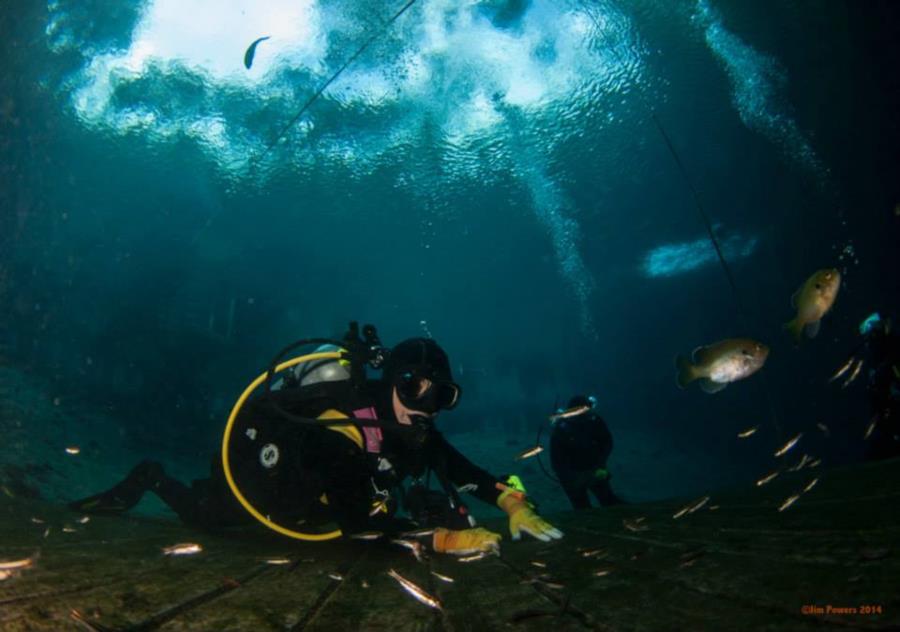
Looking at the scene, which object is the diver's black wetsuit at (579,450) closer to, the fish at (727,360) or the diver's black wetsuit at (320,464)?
the fish at (727,360)

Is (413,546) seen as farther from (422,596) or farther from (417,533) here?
(422,596)

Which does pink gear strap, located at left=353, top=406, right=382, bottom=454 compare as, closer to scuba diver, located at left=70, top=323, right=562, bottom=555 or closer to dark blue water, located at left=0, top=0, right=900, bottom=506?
scuba diver, located at left=70, top=323, right=562, bottom=555

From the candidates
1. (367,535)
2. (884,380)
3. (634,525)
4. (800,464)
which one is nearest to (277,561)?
(367,535)

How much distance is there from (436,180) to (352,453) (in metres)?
23.9

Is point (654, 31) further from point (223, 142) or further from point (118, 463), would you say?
point (118, 463)

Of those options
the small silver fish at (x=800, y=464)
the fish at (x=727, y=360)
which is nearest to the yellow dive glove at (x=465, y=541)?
the fish at (x=727, y=360)

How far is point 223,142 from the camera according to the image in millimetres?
21703

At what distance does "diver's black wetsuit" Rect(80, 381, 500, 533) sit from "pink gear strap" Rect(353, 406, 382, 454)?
17 millimetres

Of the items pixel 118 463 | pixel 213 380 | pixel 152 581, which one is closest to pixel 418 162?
pixel 213 380

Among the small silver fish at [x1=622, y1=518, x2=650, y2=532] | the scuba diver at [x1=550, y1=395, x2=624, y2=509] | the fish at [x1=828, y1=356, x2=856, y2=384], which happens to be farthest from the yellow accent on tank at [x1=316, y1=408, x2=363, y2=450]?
the scuba diver at [x1=550, y1=395, x2=624, y2=509]

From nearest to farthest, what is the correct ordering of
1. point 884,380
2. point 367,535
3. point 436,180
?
point 367,535
point 884,380
point 436,180

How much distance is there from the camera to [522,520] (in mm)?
3957

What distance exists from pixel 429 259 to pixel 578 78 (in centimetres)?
2042

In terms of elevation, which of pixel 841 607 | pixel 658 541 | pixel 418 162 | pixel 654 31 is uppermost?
pixel 418 162
